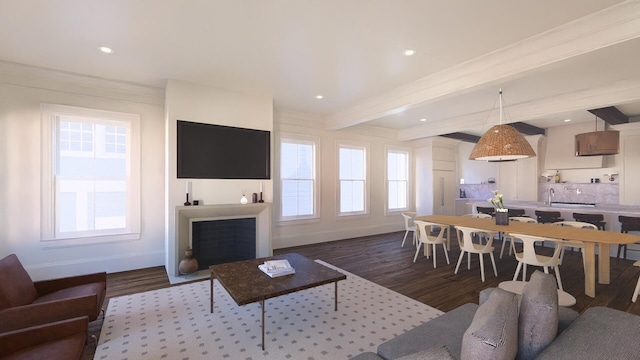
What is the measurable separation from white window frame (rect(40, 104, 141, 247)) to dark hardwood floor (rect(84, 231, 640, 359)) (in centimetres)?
67

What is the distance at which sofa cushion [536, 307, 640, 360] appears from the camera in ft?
3.79

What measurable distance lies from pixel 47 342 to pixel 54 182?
3.20 meters

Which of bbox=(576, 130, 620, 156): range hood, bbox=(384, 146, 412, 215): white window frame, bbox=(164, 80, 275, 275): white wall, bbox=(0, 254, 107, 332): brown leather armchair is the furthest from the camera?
bbox=(384, 146, 412, 215): white window frame

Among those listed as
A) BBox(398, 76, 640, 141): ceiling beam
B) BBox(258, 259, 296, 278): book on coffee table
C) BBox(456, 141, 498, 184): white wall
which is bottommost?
BBox(258, 259, 296, 278): book on coffee table

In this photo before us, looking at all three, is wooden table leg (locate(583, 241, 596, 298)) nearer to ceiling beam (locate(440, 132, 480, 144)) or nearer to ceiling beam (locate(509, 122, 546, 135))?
ceiling beam (locate(509, 122, 546, 135))

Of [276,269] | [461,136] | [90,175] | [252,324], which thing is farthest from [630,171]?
[90,175]

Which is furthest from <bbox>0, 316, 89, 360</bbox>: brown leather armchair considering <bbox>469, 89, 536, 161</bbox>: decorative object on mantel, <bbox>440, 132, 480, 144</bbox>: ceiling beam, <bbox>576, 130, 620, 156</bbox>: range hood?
<bbox>440, 132, 480, 144</bbox>: ceiling beam

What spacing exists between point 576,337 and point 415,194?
24.1 ft

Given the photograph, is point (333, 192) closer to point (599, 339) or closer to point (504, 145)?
point (504, 145)

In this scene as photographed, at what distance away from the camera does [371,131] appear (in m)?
7.38

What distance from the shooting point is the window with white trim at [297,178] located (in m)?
6.03

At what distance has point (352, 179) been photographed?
7102 mm

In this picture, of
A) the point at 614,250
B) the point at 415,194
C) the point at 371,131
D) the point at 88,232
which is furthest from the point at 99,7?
the point at 614,250

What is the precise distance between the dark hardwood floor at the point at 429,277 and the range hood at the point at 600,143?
6.91 feet
